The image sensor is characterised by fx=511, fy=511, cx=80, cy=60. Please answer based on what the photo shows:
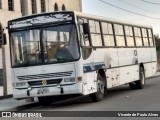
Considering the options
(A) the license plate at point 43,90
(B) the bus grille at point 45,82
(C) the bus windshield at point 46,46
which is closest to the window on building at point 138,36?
(C) the bus windshield at point 46,46

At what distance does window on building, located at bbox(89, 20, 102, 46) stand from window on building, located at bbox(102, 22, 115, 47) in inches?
21.6

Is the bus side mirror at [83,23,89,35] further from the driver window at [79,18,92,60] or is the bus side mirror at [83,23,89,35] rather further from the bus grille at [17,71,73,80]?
the bus grille at [17,71,73,80]

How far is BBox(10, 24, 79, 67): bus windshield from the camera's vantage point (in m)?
16.5

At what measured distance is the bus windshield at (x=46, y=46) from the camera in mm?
16500

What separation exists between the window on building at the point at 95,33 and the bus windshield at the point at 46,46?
64.2 inches

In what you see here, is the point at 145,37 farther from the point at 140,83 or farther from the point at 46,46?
the point at 46,46

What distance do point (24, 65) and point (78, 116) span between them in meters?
3.70

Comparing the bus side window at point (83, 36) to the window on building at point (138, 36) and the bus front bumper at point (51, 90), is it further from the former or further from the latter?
the window on building at point (138, 36)

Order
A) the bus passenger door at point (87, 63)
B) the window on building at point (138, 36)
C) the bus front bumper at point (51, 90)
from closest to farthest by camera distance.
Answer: the bus front bumper at point (51, 90) < the bus passenger door at point (87, 63) < the window on building at point (138, 36)

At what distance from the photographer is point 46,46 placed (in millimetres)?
16719

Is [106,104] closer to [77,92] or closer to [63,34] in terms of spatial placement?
[77,92]

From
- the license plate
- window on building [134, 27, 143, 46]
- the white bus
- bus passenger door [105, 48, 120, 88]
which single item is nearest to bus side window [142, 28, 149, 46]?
window on building [134, 27, 143, 46]

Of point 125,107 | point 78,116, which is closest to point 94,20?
point 125,107

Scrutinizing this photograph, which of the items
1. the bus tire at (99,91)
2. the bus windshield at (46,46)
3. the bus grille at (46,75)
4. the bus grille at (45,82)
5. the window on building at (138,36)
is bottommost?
the bus tire at (99,91)
